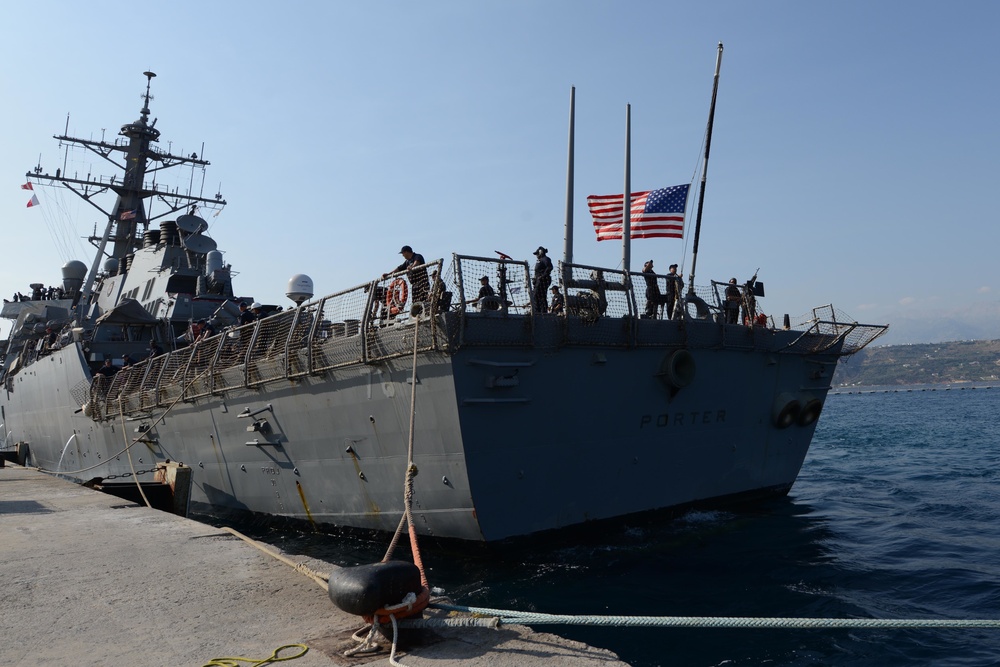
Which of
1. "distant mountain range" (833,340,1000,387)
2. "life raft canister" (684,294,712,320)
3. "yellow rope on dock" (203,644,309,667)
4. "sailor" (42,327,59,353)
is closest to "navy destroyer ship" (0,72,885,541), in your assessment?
"life raft canister" (684,294,712,320)

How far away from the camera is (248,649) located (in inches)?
172

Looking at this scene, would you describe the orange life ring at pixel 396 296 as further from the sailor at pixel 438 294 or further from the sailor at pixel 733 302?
the sailor at pixel 733 302

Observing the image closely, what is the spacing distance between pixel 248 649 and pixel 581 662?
79.4 inches

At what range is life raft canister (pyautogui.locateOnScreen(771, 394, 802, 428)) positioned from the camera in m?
13.0

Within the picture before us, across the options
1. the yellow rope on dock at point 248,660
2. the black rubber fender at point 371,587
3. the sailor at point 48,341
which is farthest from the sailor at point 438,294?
the sailor at point 48,341

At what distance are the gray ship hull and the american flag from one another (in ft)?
8.93

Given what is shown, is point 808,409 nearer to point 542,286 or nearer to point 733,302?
point 733,302

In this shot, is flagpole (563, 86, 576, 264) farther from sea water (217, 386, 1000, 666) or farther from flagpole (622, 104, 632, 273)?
sea water (217, 386, 1000, 666)

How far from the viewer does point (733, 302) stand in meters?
12.6

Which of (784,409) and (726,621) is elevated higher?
(784,409)

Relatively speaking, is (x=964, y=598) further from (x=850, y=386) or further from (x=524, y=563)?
(x=850, y=386)

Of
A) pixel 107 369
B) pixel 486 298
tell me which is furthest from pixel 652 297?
pixel 107 369

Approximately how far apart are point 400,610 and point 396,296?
230 inches

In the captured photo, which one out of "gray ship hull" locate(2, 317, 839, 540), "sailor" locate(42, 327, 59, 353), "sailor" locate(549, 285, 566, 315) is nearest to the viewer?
"gray ship hull" locate(2, 317, 839, 540)
